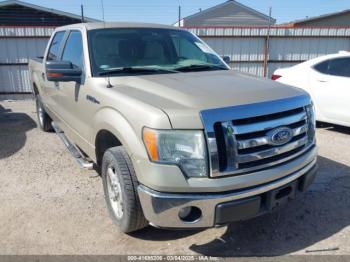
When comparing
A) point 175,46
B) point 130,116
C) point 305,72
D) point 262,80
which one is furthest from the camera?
point 305,72

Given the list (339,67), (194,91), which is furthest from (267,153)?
(339,67)

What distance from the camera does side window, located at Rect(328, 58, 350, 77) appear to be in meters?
6.12

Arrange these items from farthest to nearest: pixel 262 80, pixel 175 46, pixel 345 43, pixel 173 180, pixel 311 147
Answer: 1. pixel 345 43
2. pixel 175 46
3. pixel 262 80
4. pixel 311 147
5. pixel 173 180

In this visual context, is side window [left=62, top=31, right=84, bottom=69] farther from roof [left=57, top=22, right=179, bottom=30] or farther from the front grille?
the front grille

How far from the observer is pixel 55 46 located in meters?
4.98

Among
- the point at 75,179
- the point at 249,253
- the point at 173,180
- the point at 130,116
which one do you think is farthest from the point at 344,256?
the point at 75,179

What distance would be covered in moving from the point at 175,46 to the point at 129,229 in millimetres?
2338

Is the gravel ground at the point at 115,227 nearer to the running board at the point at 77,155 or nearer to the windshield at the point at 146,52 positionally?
the running board at the point at 77,155

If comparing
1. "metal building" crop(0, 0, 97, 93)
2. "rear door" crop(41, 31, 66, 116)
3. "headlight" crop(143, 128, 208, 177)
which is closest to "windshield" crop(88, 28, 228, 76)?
"rear door" crop(41, 31, 66, 116)

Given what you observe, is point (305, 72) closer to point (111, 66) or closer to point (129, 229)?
point (111, 66)

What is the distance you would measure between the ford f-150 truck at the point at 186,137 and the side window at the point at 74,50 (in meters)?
0.07

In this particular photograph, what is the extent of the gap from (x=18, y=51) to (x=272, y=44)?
339 inches

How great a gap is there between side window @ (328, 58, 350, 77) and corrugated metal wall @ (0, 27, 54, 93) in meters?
8.35

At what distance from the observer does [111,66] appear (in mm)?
3395
